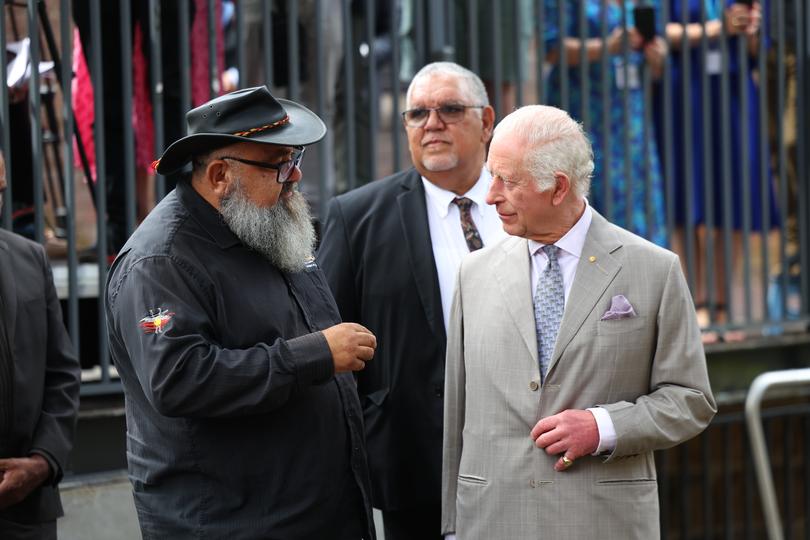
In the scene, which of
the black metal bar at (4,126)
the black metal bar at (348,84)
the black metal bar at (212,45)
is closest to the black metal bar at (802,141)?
Result: the black metal bar at (348,84)

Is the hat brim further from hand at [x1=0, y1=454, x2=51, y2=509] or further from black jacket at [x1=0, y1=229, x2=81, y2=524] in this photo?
hand at [x1=0, y1=454, x2=51, y2=509]

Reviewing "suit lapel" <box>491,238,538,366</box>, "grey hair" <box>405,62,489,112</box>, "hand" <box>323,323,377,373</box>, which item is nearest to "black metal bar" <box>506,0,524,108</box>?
"grey hair" <box>405,62,489,112</box>

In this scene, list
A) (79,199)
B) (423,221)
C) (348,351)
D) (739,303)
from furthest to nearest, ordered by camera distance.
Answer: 1. (739,303)
2. (79,199)
3. (423,221)
4. (348,351)

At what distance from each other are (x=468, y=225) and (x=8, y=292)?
5.38 ft

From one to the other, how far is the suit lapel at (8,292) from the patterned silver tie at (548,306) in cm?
177

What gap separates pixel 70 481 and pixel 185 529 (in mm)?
1902

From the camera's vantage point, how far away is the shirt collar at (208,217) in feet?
11.9

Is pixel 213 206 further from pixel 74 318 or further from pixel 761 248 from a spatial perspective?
pixel 761 248

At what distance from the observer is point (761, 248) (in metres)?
7.64

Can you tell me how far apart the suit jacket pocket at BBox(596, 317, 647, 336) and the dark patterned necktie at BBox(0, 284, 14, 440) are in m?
1.98

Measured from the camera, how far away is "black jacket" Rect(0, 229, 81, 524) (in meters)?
4.30

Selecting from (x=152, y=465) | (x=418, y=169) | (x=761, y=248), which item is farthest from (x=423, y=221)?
(x=761, y=248)

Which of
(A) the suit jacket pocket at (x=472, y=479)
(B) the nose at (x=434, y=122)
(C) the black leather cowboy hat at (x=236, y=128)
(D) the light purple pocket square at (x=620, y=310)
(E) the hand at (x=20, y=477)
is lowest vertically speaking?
(E) the hand at (x=20, y=477)

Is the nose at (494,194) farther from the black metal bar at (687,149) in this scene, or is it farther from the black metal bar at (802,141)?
the black metal bar at (802,141)
